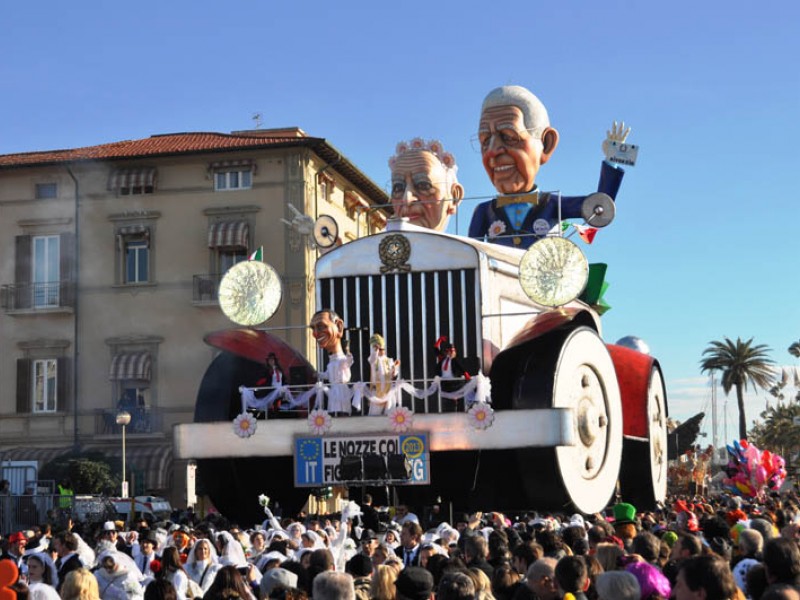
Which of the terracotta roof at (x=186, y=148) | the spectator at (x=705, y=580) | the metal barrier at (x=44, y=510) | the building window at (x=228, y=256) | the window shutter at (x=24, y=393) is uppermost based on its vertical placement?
the terracotta roof at (x=186, y=148)

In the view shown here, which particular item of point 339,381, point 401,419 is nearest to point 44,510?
point 339,381

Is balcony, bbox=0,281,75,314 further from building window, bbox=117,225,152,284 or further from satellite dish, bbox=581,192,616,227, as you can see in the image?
satellite dish, bbox=581,192,616,227

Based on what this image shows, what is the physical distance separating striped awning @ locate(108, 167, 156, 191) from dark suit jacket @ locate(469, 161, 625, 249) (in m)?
Answer: 21.6

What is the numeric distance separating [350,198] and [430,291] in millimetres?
29248

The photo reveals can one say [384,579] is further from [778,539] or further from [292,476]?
[292,476]

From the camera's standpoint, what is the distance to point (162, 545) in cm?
1306

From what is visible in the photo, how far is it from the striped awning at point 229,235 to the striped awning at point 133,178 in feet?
9.25

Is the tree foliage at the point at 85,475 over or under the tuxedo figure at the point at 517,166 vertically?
under

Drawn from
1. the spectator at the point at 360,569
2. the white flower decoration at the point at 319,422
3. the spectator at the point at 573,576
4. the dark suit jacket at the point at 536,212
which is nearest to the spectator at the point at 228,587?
the spectator at the point at 360,569

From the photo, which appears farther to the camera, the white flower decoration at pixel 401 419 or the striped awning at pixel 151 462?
the striped awning at pixel 151 462

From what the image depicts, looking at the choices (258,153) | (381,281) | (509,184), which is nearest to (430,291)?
(381,281)

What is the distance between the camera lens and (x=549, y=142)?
25.0 m

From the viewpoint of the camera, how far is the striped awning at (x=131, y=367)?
42875mm

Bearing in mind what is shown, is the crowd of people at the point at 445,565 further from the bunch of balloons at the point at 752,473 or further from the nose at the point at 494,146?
the bunch of balloons at the point at 752,473
